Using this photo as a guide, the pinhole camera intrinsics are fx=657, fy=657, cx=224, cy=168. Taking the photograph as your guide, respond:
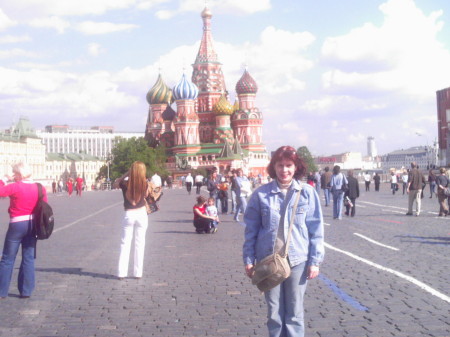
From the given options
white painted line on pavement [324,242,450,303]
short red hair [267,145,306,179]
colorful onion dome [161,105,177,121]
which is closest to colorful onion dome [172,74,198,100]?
colorful onion dome [161,105,177,121]

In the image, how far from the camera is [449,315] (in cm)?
639

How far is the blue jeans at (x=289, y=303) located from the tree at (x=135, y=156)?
89694 mm

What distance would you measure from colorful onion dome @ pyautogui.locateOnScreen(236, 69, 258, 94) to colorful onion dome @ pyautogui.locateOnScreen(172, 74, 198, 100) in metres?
7.99

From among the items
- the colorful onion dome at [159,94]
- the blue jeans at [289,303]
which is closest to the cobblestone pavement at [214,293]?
the blue jeans at [289,303]

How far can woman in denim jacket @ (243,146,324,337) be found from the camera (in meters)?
4.73

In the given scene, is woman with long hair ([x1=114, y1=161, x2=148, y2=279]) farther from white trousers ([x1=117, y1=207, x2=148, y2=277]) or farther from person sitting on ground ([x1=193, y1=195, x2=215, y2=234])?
person sitting on ground ([x1=193, y1=195, x2=215, y2=234])

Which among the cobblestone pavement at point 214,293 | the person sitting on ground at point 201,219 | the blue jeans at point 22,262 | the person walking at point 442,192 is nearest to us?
the cobblestone pavement at point 214,293

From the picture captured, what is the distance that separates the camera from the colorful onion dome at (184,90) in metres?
103

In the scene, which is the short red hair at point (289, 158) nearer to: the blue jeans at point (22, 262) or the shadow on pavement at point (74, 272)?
the blue jeans at point (22, 262)

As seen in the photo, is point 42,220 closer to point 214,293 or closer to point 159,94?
point 214,293

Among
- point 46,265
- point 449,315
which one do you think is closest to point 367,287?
point 449,315

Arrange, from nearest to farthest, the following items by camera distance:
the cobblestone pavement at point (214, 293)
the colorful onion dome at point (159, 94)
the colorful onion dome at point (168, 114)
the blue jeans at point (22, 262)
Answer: the cobblestone pavement at point (214, 293), the blue jeans at point (22, 262), the colorful onion dome at point (168, 114), the colorful onion dome at point (159, 94)

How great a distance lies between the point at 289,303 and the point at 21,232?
4.06m

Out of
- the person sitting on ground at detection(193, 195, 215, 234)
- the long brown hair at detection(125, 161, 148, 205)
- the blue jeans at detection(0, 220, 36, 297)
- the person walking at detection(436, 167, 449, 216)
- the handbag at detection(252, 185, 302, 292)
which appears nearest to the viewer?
the handbag at detection(252, 185, 302, 292)
